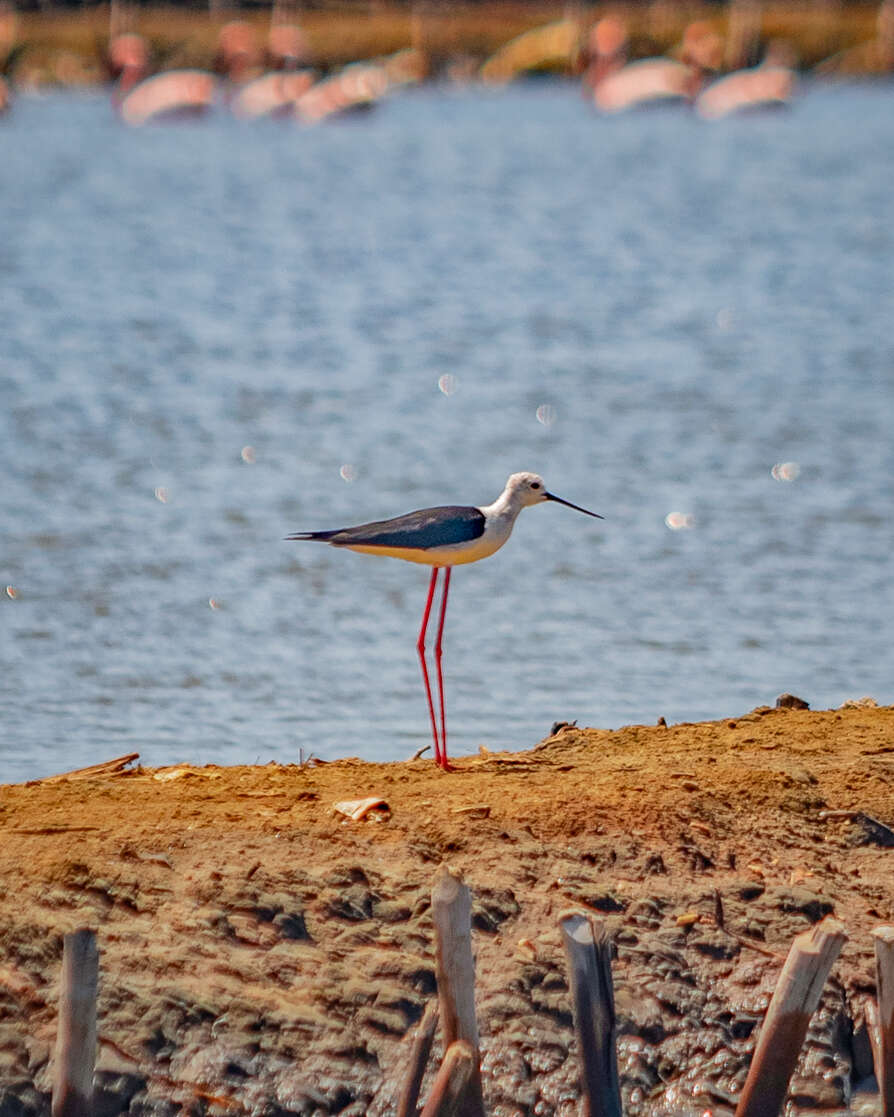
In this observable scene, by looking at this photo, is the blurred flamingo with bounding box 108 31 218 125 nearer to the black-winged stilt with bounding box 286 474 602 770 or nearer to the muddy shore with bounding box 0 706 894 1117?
the black-winged stilt with bounding box 286 474 602 770

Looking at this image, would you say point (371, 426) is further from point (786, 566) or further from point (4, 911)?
point (4, 911)

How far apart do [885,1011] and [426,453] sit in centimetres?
1170

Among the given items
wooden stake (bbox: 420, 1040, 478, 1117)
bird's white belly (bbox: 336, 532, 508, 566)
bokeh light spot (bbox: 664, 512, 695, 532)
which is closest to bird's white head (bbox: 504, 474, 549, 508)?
bird's white belly (bbox: 336, 532, 508, 566)

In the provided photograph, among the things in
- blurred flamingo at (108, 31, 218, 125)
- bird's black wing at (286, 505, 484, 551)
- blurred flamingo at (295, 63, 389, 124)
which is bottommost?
blurred flamingo at (295, 63, 389, 124)

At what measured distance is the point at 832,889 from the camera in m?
7.09

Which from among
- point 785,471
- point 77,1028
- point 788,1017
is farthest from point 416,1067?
point 785,471

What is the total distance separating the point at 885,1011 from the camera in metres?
6.00

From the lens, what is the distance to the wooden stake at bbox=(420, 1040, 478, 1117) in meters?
5.57

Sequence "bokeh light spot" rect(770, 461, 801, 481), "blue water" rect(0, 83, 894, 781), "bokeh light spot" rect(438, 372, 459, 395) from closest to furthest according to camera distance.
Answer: "blue water" rect(0, 83, 894, 781), "bokeh light spot" rect(770, 461, 801, 481), "bokeh light spot" rect(438, 372, 459, 395)

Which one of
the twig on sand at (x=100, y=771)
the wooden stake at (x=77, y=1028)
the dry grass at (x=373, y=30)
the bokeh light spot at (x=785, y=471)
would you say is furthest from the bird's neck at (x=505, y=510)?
the dry grass at (x=373, y=30)

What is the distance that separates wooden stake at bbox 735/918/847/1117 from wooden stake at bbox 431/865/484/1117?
88 cm

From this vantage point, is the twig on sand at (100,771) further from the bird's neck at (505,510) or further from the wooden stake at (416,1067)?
the wooden stake at (416,1067)

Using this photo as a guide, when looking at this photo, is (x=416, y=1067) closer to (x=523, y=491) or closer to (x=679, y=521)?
(x=523, y=491)

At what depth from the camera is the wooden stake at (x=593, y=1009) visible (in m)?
5.79
